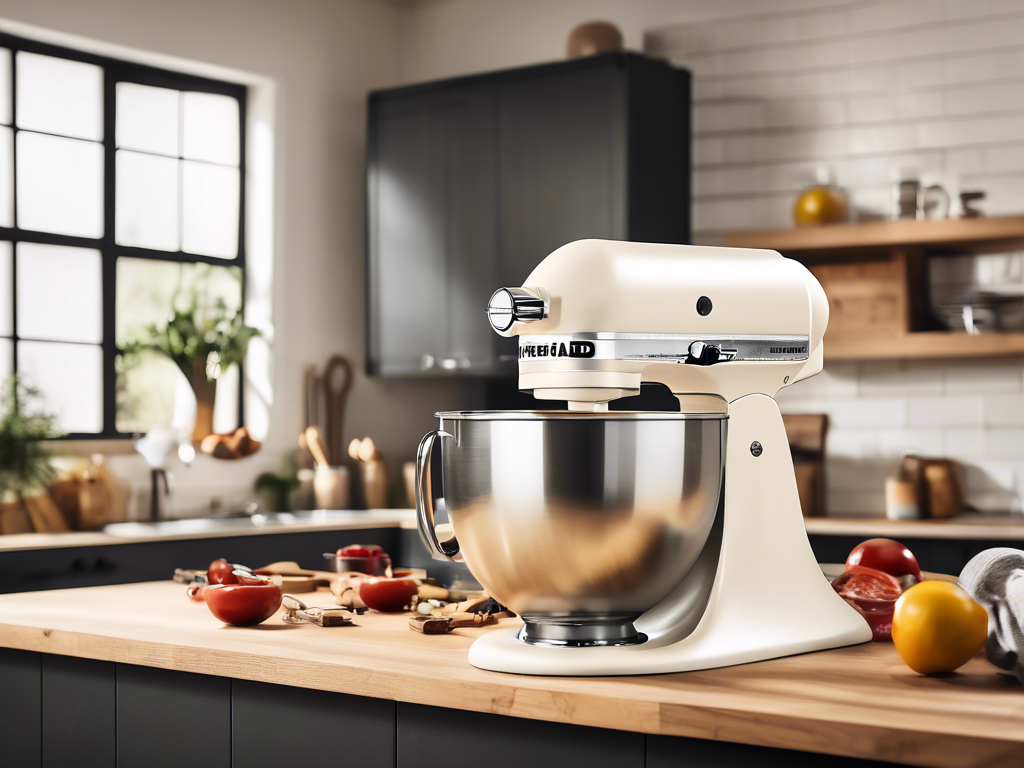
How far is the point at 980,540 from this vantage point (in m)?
3.59

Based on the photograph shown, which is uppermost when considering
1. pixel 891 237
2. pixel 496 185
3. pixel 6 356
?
pixel 496 185

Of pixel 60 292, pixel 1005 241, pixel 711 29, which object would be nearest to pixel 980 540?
pixel 1005 241

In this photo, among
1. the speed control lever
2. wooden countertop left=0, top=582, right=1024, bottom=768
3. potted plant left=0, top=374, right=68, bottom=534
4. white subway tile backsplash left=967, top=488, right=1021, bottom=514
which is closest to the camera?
wooden countertop left=0, top=582, right=1024, bottom=768

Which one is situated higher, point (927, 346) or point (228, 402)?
point (927, 346)

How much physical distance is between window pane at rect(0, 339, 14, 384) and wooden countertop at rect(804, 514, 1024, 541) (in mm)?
2585

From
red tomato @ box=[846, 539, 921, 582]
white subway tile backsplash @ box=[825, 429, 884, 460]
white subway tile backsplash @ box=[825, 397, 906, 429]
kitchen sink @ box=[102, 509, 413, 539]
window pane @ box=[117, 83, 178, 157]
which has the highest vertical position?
window pane @ box=[117, 83, 178, 157]

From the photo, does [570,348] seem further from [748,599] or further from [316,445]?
[316,445]

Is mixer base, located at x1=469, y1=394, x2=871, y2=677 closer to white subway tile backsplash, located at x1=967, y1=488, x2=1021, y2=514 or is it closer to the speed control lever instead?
the speed control lever

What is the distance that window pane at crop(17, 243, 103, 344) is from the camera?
13.4ft

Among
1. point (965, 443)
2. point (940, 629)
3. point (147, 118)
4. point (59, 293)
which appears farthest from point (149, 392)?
point (940, 629)

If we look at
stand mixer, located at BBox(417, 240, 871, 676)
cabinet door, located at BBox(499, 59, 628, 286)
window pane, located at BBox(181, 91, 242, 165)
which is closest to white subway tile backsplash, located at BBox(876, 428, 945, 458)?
cabinet door, located at BBox(499, 59, 628, 286)

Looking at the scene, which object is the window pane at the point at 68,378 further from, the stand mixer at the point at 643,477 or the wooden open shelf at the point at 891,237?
the stand mixer at the point at 643,477

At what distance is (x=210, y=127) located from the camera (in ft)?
15.4

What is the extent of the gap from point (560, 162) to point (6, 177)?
73.1 inches
